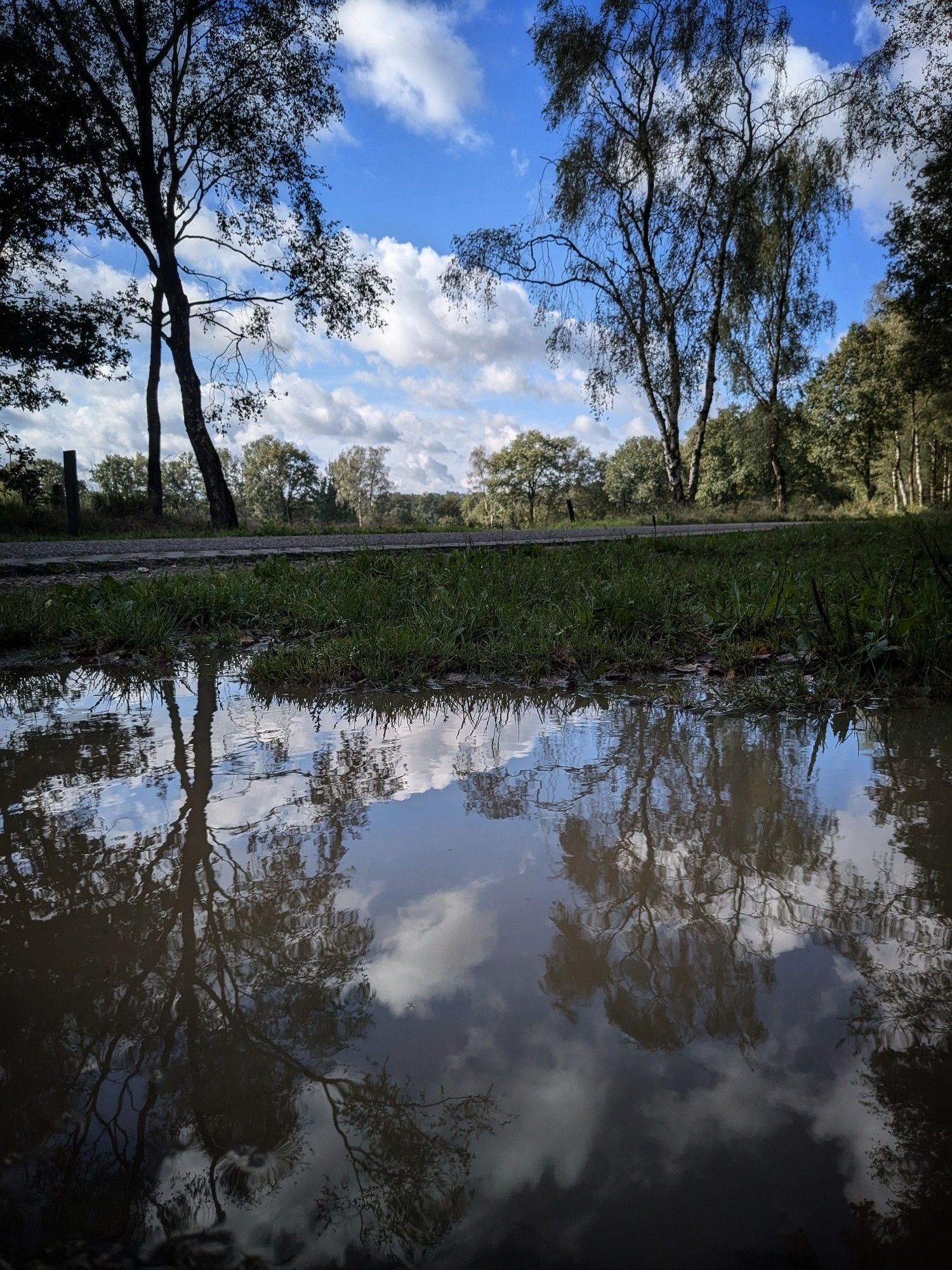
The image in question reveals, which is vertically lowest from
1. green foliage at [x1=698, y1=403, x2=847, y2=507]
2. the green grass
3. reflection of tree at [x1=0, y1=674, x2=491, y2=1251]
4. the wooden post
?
reflection of tree at [x1=0, y1=674, x2=491, y2=1251]

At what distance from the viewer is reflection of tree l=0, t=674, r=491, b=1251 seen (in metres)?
0.83

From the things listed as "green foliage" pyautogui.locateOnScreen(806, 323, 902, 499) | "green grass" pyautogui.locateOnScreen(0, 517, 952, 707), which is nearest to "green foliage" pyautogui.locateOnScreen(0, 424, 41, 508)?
"green grass" pyautogui.locateOnScreen(0, 517, 952, 707)

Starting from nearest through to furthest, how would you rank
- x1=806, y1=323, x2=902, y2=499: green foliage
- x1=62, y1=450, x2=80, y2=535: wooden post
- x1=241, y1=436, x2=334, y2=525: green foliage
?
x1=62, y1=450, x2=80, y2=535: wooden post, x1=806, y1=323, x2=902, y2=499: green foliage, x1=241, y1=436, x2=334, y2=525: green foliage

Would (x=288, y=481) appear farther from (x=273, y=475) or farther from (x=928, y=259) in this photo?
(x=928, y=259)

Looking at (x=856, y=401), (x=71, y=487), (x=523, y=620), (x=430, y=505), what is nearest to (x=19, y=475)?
(x=71, y=487)

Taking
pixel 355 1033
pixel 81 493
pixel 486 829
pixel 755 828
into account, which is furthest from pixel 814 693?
pixel 81 493

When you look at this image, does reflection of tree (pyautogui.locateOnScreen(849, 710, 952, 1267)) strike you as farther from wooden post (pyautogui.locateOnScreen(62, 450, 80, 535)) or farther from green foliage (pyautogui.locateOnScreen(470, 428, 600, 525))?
green foliage (pyautogui.locateOnScreen(470, 428, 600, 525))

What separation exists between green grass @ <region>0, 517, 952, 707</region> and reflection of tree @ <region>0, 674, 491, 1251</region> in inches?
71.9

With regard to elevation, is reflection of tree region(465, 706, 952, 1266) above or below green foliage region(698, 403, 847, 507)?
below

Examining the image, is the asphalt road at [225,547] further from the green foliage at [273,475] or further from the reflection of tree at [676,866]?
the green foliage at [273,475]

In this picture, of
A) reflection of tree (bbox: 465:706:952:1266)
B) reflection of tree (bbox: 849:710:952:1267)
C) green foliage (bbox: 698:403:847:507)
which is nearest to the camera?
reflection of tree (bbox: 849:710:952:1267)

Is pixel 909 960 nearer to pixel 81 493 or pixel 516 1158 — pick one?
pixel 516 1158

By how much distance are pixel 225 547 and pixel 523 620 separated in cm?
548

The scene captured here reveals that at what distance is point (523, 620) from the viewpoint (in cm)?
418
